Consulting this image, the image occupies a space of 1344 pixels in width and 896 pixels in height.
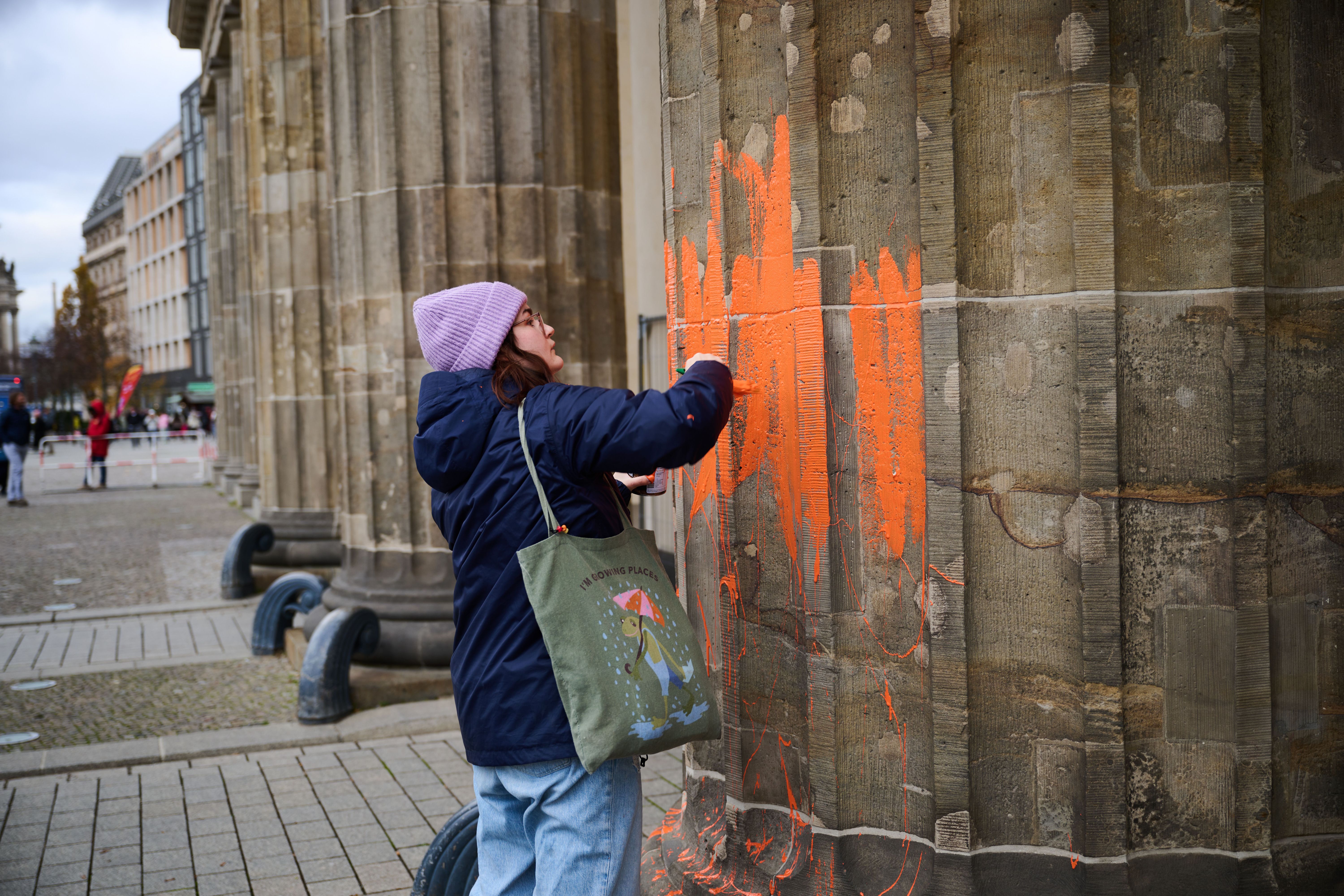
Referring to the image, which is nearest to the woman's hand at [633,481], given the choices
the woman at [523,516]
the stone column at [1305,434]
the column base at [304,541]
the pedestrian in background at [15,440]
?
the woman at [523,516]

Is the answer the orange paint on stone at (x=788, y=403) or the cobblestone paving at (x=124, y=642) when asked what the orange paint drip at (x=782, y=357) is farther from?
the cobblestone paving at (x=124, y=642)

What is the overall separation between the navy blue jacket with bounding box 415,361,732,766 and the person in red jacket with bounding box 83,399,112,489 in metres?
22.0

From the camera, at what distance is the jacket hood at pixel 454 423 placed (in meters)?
2.26

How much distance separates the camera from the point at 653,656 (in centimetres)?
222

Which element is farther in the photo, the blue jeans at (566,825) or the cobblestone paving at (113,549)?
the cobblestone paving at (113,549)

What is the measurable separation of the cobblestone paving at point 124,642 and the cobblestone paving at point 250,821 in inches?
94.7

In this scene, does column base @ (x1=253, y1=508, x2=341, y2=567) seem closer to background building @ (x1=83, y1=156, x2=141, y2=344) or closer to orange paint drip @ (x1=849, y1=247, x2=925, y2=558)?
orange paint drip @ (x1=849, y1=247, x2=925, y2=558)

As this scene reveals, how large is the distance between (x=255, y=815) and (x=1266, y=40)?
4363 mm

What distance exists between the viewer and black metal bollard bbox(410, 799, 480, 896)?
10.1 ft

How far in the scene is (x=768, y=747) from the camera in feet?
9.12

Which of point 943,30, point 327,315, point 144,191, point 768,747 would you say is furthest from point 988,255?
point 144,191

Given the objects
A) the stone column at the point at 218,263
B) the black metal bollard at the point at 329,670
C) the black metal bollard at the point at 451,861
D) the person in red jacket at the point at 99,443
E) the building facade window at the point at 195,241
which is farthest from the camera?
the building facade window at the point at 195,241

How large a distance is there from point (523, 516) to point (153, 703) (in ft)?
16.8

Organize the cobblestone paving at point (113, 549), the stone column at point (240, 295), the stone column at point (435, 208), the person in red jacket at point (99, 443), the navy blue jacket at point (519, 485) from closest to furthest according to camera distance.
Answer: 1. the navy blue jacket at point (519, 485)
2. the stone column at point (435, 208)
3. the cobblestone paving at point (113, 549)
4. the stone column at point (240, 295)
5. the person in red jacket at point (99, 443)
